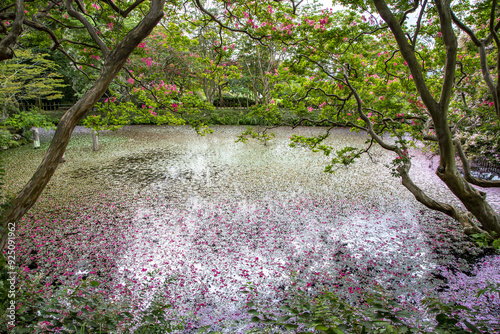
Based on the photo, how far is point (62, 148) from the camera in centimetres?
203

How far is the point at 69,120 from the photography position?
201cm

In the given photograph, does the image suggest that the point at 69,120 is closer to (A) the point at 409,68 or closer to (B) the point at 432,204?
(A) the point at 409,68

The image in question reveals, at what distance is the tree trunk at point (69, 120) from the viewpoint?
6.29ft

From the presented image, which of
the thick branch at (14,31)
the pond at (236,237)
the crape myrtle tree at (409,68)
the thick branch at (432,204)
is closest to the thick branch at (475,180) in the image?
the crape myrtle tree at (409,68)

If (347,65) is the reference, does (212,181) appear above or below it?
below

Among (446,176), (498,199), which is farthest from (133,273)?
(498,199)

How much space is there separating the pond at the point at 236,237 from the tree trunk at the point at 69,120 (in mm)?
1111

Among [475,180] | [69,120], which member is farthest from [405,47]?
[69,120]

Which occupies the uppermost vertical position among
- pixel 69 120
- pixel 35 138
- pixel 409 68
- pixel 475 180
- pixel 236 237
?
pixel 409 68

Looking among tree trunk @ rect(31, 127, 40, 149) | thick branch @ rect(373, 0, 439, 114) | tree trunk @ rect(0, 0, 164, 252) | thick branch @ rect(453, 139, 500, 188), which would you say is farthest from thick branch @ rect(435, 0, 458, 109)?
tree trunk @ rect(31, 127, 40, 149)

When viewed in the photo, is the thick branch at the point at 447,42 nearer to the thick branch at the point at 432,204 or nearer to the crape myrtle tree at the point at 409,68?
the crape myrtle tree at the point at 409,68

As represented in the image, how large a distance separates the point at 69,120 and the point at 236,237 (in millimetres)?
2378

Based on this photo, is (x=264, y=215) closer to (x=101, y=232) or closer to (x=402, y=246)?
(x=402, y=246)

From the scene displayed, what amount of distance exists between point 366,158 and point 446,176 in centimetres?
580
